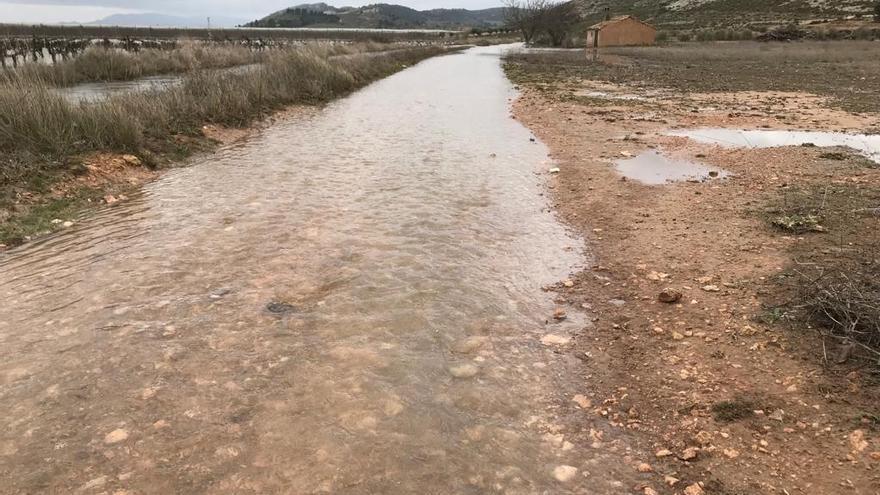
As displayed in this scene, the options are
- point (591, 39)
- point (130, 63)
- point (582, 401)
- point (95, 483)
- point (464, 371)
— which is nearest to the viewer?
point (95, 483)

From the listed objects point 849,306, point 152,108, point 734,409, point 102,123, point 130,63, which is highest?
point 130,63

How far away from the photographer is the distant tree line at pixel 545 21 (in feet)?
240

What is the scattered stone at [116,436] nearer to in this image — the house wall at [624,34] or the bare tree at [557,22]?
the house wall at [624,34]

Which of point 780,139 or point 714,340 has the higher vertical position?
point 780,139

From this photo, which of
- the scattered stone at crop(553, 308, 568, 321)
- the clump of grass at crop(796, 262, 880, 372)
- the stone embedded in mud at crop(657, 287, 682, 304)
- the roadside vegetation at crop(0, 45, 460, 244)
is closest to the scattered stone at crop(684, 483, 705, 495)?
the clump of grass at crop(796, 262, 880, 372)

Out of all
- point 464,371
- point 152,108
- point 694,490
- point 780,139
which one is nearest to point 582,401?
point 464,371

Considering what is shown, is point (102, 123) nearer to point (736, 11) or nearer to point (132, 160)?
point (132, 160)

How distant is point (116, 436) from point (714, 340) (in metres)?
4.56

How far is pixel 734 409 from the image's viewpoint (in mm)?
3836

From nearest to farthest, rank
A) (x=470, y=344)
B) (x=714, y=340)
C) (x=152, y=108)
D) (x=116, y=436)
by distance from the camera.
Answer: (x=116, y=436)
(x=714, y=340)
(x=470, y=344)
(x=152, y=108)

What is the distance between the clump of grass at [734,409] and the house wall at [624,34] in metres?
66.8

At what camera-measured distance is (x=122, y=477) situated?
11.2ft

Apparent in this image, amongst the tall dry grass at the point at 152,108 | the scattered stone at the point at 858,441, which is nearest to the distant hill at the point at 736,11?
the tall dry grass at the point at 152,108

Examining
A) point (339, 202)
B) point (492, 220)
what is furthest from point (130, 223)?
point (492, 220)
